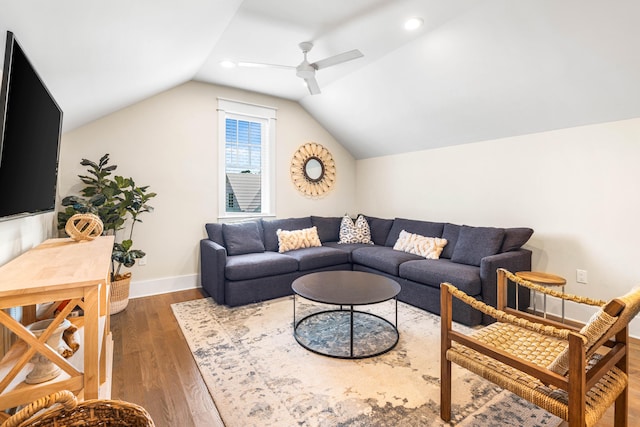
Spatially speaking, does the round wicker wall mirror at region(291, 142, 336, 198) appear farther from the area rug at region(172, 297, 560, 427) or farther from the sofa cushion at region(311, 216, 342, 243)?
the area rug at region(172, 297, 560, 427)

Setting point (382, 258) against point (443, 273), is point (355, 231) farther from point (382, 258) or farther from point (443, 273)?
point (443, 273)

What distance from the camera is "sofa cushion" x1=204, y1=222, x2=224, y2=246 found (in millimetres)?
3927

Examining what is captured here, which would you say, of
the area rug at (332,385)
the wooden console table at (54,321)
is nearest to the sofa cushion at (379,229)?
the area rug at (332,385)

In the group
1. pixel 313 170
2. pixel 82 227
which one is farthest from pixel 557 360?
pixel 313 170

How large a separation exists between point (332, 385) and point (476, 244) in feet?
7.26

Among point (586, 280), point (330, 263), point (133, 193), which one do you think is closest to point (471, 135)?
point (586, 280)

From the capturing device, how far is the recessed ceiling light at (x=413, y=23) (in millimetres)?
2629

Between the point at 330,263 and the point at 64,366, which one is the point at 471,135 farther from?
the point at 64,366

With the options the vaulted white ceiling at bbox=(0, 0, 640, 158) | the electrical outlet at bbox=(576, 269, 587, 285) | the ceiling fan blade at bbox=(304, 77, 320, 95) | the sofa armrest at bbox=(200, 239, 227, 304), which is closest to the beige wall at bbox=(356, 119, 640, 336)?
the electrical outlet at bbox=(576, 269, 587, 285)

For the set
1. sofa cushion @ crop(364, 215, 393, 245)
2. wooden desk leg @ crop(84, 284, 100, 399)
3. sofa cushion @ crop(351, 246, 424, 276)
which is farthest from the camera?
sofa cushion @ crop(364, 215, 393, 245)

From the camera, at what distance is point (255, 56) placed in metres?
3.31

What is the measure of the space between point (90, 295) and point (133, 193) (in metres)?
2.40

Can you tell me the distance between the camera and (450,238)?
12.3ft

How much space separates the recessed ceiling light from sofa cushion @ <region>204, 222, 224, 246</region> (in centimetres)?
301
